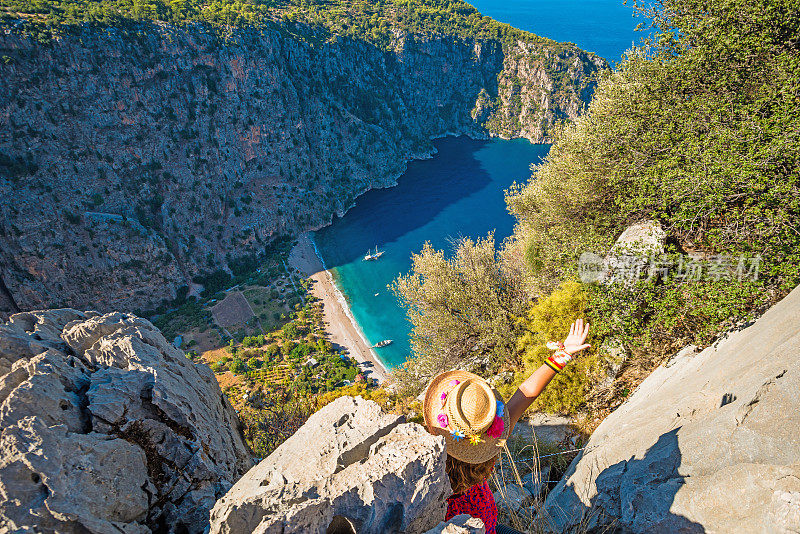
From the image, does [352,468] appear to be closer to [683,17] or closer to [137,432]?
[137,432]

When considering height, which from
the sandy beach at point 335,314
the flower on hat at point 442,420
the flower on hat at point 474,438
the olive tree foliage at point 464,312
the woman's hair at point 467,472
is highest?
the flower on hat at point 442,420

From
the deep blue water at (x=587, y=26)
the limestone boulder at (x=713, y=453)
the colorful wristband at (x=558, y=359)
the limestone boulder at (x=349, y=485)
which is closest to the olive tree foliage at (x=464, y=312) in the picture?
the limestone boulder at (x=713, y=453)

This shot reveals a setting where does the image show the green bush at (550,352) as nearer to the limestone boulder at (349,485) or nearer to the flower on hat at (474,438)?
the flower on hat at (474,438)

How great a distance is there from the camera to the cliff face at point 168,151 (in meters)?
50.8

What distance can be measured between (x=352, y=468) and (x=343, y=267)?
208ft

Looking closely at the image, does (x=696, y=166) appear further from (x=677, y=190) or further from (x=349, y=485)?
(x=349, y=485)

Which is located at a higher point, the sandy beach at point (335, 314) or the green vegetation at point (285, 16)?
the green vegetation at point (285, 16)

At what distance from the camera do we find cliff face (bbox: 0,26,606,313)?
5084 centimetres

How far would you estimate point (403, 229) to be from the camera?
75375 mm

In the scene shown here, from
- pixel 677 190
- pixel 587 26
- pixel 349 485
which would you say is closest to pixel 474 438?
pixel 349 485

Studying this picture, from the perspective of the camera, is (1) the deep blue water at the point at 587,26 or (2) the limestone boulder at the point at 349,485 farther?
(1) the deep blue water at the point at 587,26

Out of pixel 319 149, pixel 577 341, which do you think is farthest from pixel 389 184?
pixel 577 341

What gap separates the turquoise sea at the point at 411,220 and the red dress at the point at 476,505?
120 feet

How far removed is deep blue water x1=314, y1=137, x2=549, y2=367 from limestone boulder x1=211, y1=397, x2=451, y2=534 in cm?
4513
